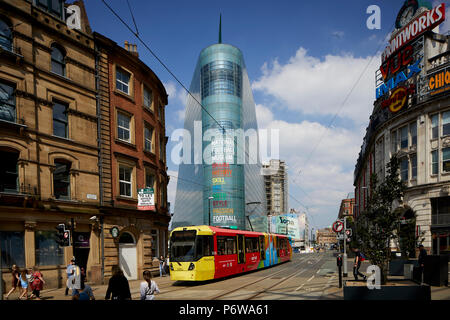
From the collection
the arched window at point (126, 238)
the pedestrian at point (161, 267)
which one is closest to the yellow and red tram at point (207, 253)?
the arched window at point (126, 238)

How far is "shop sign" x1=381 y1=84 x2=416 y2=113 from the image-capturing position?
33.0 m

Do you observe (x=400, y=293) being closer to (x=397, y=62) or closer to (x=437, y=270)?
(x=437, y=270)

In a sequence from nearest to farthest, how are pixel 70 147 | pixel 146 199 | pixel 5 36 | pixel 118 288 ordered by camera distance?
1. pixel 118 288
2. pixel 5 36
3. pixel 70 147
4. pixel 146 199

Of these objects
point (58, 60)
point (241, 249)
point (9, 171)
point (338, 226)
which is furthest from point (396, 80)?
point (9, 171)

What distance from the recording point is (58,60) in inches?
755

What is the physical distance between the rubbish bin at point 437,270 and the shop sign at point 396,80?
81.1ft

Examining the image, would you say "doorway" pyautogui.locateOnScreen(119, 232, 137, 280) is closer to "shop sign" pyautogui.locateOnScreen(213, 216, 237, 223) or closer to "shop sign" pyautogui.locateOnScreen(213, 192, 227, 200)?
"shop sign" pyautogui.locateOnScreen(213, 192, 227, 200)

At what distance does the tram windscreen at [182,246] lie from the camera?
17422 mm

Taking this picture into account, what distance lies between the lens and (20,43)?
55.3 feet

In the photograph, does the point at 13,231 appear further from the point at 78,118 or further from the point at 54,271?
the point at 78,118

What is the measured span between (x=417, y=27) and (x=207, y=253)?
3160 cm

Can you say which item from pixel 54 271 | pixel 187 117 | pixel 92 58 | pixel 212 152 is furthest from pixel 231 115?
pixel 54 271

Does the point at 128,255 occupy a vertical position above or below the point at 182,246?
below

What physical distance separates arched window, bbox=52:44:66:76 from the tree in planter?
1828 centimetres
